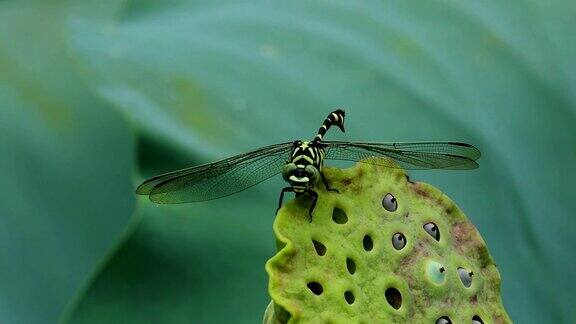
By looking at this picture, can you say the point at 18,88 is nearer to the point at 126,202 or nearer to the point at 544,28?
the point at 126,202

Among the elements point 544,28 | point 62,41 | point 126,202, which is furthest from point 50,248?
point 544,28

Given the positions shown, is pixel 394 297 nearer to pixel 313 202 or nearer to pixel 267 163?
pixel 313 202

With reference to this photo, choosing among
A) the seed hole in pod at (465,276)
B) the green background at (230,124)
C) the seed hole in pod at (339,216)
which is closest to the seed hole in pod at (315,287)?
the seed hole in pod at (339,216)

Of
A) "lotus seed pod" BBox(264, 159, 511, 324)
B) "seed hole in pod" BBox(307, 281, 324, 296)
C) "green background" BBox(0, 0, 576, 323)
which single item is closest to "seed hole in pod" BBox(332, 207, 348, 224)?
"lotus seed pod" BBox(264, 159, 511, 324)

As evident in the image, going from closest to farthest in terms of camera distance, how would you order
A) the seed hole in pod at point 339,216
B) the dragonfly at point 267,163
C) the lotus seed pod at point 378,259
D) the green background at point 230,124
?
1. the lotus seed pod at point 378,259
2. the seed hole in pod at point 339,216
3. the dragonfly at point 267,163
4. the green background at point 230,124

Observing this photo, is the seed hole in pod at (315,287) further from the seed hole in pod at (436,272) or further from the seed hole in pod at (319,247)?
the seed hole in pod at (436,272)

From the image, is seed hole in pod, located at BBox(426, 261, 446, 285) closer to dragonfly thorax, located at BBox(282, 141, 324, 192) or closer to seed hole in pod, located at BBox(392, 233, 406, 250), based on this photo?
seed hole in pod, located at BBox(392, 233, 406, 250)
